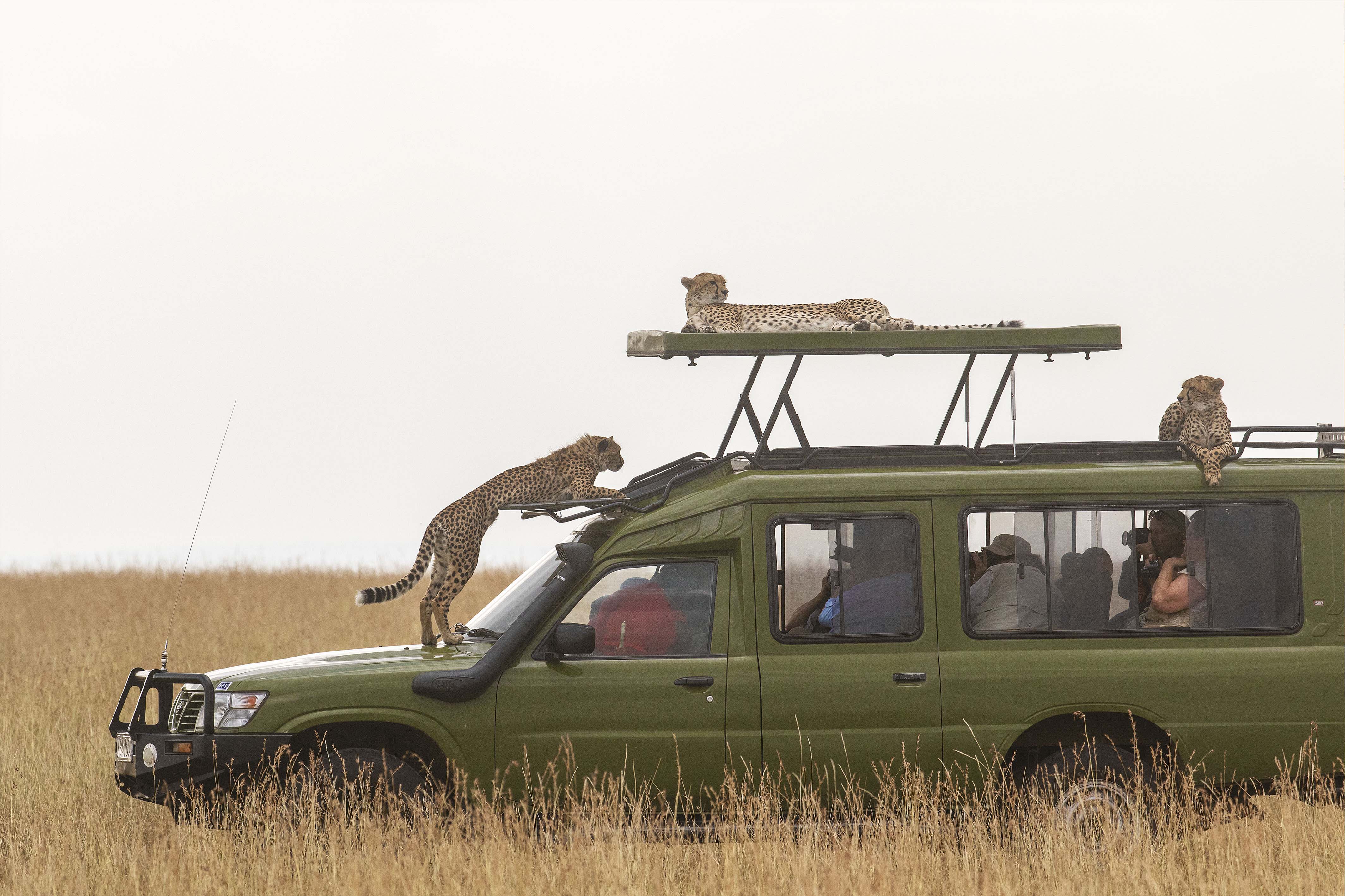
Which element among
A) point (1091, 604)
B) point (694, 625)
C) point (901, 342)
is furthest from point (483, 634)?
point (1091, 604)

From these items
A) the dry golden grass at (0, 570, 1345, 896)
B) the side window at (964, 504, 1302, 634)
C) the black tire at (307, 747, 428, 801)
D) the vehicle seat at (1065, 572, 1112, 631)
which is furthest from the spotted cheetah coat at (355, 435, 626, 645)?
the vehicle seat at (1065, 572, 1112, 631)

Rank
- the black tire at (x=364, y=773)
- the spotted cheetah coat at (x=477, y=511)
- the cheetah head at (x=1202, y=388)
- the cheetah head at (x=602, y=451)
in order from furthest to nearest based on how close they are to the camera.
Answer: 1. the cheetah head at (x=602, y=451)
2. the spotted cheetah coat at (x=477, y=511)
3. the cheetah head at (x=1202, y=388)
4. the black tire at (x=364, y=773)

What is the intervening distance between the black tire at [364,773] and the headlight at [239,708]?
1.22 ft

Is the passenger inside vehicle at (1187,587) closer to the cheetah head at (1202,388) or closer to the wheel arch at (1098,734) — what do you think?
the wheel arch at (1098,734)

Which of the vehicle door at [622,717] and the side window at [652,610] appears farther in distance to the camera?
the side window at [652,610]

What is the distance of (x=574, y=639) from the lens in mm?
6512

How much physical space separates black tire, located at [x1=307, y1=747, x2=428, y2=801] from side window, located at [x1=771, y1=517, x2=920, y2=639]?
1.87 m

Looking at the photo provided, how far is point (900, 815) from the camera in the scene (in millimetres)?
6512

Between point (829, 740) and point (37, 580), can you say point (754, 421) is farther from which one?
point (37, 580)

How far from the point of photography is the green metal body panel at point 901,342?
699 centimetres

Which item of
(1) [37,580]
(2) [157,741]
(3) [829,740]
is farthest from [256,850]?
(1) [37,580]

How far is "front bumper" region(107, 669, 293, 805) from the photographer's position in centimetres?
664

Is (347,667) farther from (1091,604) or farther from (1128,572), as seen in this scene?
(1128,572)

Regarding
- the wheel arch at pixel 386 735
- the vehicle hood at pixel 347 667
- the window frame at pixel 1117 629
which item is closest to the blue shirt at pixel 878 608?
the window frame at pixel 1117 629
